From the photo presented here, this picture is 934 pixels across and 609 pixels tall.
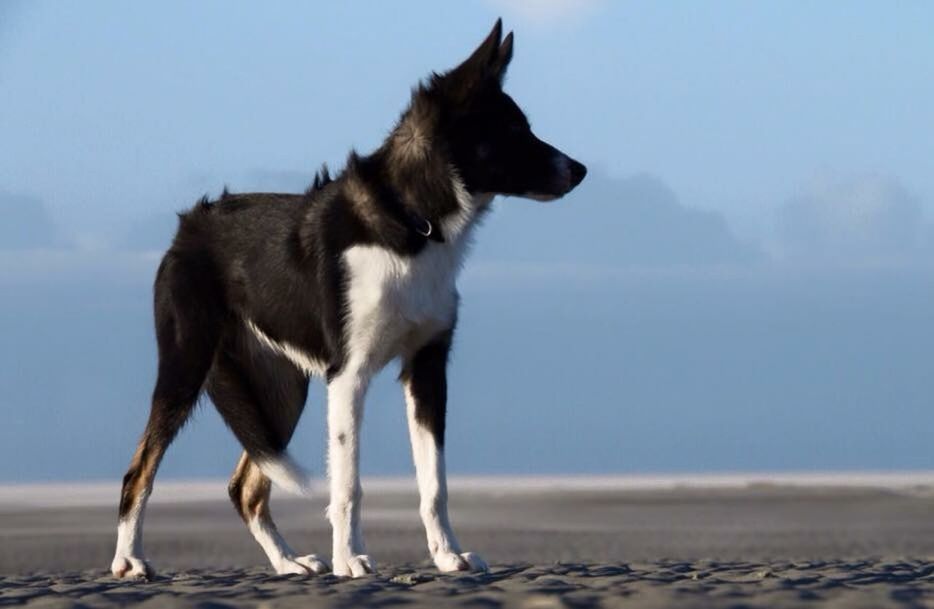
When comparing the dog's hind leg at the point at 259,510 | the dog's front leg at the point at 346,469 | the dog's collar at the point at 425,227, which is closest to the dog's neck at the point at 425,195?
the dog's collar at the point at 425,227

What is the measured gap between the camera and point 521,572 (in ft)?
31.0

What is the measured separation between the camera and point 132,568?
10.2 meters

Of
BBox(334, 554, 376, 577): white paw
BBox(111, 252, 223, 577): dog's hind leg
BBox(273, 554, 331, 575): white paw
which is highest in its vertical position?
BBox(111, 252, 223, 577): dog's hind leg

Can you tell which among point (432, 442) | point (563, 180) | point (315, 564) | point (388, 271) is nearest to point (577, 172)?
point (563, 180)

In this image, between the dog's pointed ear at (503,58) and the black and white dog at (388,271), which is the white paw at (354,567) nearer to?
the black and white dog at (388,271)

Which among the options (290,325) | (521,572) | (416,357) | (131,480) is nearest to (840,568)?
(521,572)

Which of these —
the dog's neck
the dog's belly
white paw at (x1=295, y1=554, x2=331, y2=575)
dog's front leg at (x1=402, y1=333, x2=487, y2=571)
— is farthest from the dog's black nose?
white paw at (x1=295, y1=554, x2=331, y2=575)

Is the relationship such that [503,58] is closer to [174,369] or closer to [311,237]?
[311,237]

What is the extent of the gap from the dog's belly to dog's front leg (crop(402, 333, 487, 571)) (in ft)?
0.75

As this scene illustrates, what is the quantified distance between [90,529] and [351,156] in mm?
8121

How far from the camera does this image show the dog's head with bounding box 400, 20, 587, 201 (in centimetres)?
955

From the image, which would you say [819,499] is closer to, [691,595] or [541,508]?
[541,508]

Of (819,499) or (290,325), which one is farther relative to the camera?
(819,499)

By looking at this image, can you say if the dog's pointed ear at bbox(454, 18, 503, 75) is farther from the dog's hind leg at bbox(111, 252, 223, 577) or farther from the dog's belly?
the dog's hind leg at bbox(111, 252, 223, 577)
